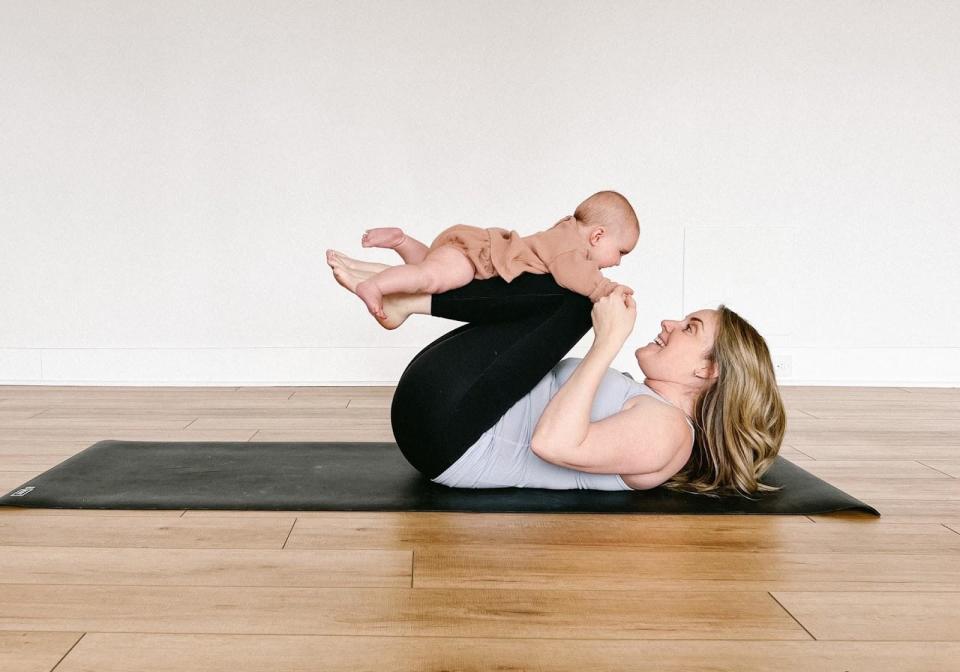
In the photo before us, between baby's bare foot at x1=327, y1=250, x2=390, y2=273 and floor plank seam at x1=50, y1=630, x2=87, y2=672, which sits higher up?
baby's bare foot at x1=327, y1=250, x2=390, y2=273

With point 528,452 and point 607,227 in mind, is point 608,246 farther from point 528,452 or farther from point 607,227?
point 528,452

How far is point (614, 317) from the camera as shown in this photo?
206cm

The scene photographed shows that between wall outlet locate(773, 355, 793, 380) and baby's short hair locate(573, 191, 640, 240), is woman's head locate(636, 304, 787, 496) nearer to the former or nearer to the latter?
baby's short hair locate(573, 191, 640, 240)

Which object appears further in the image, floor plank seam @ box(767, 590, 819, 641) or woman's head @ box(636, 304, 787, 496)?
woman's head @ box(636, 304, 787, 496)

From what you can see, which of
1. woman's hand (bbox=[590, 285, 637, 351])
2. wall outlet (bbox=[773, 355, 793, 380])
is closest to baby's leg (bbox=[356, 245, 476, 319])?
woman's hand (bbox=[590, 285, 637, 351])

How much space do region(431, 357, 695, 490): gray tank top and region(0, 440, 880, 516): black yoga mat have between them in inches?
1.1

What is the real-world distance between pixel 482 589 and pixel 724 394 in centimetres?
86

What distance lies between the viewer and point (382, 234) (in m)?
2.25

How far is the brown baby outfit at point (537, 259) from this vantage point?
2.12 metres

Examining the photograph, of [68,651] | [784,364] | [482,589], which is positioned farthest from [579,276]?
[784,364]

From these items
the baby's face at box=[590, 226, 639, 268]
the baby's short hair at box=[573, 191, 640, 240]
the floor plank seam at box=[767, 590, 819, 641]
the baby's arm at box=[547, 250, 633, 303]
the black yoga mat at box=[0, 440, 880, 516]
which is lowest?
the black yoga mat at box=[0, 440, 880, 516]

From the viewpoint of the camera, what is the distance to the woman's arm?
6.46ft

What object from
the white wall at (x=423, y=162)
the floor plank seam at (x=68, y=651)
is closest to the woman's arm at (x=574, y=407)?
the floor plank seam at (x=68, y=651)

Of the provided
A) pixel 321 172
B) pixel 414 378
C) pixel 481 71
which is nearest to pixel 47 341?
pixel 321 172
